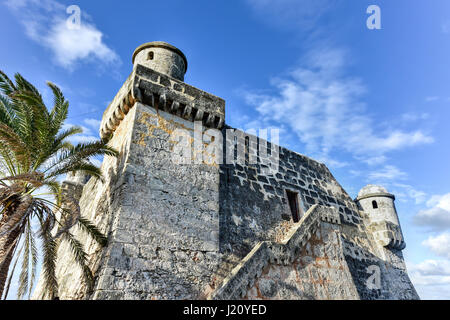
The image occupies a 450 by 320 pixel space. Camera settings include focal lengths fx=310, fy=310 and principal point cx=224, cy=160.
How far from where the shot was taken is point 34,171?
6031 millimetres

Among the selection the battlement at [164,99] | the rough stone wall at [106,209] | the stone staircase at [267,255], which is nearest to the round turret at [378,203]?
the stone staircase at [267,255]

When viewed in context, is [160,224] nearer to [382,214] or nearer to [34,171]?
[34,171]

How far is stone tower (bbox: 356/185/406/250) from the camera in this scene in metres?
10.9

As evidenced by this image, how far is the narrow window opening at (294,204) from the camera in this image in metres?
9.43

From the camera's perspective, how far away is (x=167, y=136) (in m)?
6.68

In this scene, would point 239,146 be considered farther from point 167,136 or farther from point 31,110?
point 31,110

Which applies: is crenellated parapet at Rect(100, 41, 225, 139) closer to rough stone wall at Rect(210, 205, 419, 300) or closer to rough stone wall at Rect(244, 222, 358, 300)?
rough stone wall at Rect(210, 205, 419, 300)

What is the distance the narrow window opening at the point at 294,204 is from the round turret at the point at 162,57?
191 inches

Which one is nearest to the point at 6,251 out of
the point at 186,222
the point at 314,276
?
the point at 186,222

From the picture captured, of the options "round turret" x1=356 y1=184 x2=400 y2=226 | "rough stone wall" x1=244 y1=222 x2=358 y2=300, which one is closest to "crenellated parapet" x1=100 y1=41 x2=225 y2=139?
"rough stone wall" x1=244 y1=222 x2=358 y2=300

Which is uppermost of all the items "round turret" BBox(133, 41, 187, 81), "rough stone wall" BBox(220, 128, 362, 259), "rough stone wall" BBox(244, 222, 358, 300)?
"round turret" BBox(133, 41, 187, 81)

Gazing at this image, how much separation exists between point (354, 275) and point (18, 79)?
1019 centimetres

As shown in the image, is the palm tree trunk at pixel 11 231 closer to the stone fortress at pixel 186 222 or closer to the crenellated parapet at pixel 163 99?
the stone fortress at pixel 186 222

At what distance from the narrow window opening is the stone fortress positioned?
0.14 feet
